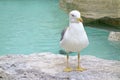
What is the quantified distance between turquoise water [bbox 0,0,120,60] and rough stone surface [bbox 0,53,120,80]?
1868mm

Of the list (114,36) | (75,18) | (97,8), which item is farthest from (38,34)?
(75,18)

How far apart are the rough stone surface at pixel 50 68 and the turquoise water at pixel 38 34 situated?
1.87 meters

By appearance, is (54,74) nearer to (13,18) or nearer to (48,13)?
(13,18)

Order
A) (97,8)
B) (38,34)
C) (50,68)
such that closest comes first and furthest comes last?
(50,68) < (97,8) < (38,34)

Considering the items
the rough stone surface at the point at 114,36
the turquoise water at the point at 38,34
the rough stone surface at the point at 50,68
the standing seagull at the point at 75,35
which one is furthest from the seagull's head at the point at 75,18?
the rough stone surface at the point at 114,36

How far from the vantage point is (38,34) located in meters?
6.83

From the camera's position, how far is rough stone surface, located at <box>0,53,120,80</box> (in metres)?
2.58

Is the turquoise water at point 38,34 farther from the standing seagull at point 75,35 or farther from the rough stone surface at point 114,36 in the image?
the standing seagull at point 75,35

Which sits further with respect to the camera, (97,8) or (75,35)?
(97,8)

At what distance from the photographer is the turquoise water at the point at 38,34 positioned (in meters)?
5.39

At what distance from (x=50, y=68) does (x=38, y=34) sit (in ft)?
13.3

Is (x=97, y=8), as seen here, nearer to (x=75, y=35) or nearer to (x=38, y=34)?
(x=38, y=34)

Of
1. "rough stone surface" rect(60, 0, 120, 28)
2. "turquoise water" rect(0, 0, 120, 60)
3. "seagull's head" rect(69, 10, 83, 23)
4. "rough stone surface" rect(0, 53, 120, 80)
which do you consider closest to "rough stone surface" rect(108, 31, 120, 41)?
"turquoise water" rect(0, 0, 120, 60)

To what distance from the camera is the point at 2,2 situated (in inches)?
499
